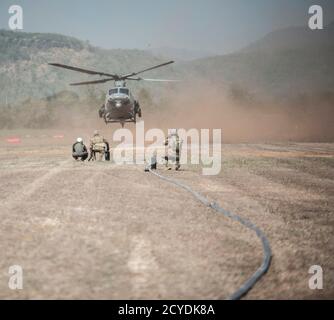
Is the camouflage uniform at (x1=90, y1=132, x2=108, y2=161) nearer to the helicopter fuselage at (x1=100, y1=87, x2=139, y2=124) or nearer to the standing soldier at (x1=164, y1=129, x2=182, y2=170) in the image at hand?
the standing soldier at (x1=164, y1=129, x2=182, y2=170)

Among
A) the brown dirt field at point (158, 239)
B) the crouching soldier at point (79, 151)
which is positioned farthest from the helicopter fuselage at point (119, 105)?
the brown dirt field at point (158, 239)

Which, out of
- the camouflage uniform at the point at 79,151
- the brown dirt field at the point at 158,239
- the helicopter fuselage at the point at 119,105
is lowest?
the brown dirt field at the point at 158,239

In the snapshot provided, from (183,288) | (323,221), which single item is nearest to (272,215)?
(323,221)

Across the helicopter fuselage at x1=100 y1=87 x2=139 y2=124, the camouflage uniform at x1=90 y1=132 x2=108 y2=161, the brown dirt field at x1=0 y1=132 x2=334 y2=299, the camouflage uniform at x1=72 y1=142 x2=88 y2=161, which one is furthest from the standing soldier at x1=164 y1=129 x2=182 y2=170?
the helicopter fuselage at x1=100 y1=87 x2=139 y2=124

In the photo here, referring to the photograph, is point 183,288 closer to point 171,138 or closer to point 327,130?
point 171,138

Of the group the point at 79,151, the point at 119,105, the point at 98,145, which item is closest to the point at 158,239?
the point at 98,145

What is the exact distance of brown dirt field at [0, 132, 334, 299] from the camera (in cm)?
471

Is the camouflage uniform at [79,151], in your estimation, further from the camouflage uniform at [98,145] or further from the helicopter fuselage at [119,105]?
the helicopter fuselage at [119,105]

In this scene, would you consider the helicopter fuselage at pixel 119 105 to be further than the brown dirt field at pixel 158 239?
Yes

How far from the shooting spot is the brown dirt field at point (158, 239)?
4715 mm

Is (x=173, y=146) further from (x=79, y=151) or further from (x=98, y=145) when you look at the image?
(x=79, y=151)

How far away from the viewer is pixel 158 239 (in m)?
6.64

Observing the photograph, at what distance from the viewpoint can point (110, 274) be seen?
504cm

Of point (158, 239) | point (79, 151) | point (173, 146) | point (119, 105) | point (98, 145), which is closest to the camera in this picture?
point (158, 239)
